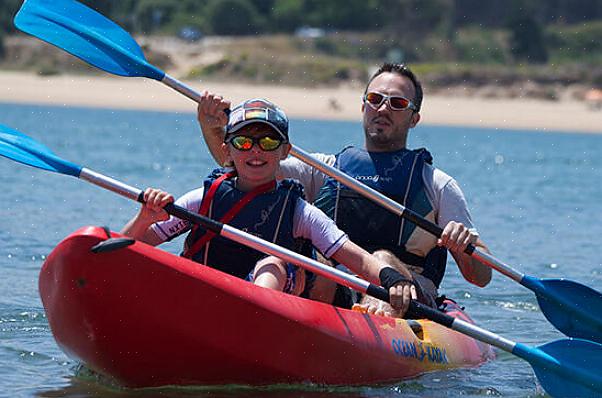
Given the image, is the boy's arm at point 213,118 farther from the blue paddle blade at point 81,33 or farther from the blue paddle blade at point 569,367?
the blue paddle blade at point 569,367

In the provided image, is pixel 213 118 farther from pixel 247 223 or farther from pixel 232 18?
pixel 232 18

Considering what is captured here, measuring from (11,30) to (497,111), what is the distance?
58.6 feet

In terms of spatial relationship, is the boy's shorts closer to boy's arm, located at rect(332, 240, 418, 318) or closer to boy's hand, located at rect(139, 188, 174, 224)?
boy's arm, located at rect(332, 240, 418, 318)

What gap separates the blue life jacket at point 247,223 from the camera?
Answer: 5.34 m

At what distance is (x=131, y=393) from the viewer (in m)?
5.10

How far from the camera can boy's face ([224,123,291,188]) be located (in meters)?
5.21

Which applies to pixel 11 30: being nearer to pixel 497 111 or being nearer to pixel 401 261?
pixel 497 111

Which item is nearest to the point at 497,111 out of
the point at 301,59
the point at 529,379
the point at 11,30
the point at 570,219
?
the point at 301,59

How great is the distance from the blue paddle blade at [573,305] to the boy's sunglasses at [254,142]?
149 centimetres

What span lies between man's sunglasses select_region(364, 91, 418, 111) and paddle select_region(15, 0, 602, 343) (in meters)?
0.46

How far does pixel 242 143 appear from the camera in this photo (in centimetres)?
521

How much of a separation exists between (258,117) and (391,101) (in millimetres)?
1172

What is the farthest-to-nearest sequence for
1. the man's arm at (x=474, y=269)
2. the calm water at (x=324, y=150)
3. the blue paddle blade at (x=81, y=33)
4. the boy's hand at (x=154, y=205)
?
the blue paddle blade at (x=81, y=33)
the man's arm at (x=474, y=269)
the calm water at (x=324, y=150)
the boy's hand at (x=154, y=205)

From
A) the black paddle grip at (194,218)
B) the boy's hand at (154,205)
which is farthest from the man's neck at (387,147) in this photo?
the boy's hand at (154,205)
